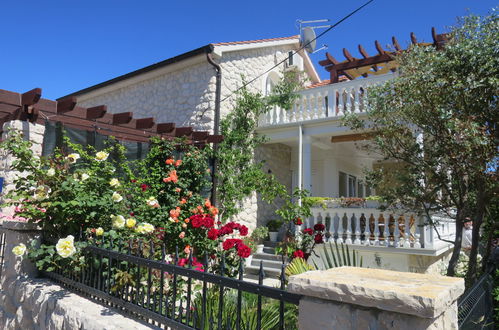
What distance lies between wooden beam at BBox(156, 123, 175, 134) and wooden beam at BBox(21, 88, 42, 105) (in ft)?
9.58

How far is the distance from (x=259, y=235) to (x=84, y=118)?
5.39m

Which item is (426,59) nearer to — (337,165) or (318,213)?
(318,213)

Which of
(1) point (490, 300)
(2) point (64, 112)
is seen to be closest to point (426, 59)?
(1) point (490, 300)

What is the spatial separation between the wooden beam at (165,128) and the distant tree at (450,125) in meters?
4.58

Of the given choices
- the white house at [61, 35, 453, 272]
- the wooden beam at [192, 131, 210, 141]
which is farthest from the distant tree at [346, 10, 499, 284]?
the wooden beam at [192, 131, 210, 141]

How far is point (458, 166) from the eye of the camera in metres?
4.45

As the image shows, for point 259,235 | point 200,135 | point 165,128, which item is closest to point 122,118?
point 165,128

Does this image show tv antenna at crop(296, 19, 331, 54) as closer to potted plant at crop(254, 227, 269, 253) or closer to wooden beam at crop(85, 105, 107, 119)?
potted plant at crop(254, 227, 269, 253)

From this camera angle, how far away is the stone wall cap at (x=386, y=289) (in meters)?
1.45

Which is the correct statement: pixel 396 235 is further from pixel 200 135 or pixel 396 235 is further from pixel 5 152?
pixel 5 152

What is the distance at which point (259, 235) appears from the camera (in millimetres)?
9664

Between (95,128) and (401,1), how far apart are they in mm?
6344

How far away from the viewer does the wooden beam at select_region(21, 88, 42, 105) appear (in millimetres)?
5434

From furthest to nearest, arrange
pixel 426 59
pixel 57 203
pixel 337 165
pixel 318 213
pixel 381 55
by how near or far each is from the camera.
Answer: pixel 337 165 → pixel 381 55 → pixel 318 213 → pixel 426 59 → pixel 57 203
